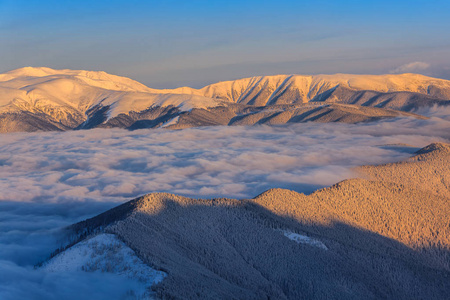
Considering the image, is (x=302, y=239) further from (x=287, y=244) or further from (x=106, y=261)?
(x=106, y=261)

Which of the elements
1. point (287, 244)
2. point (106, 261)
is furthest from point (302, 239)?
point (106, 261)

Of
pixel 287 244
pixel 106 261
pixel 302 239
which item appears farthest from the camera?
pixel 302 239

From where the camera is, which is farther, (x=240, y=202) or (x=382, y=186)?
(x=382, y=186)

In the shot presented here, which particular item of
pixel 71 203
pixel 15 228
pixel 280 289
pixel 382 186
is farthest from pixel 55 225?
pixel 382 186

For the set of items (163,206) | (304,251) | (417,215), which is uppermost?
(163,206)

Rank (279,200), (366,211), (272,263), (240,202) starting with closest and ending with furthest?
(272,263) → (240,202) → (279,200) → (366,211)

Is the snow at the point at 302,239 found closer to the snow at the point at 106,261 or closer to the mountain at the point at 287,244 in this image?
the mountain at the point at 287,244

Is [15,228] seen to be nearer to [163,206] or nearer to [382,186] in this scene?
[163,206]

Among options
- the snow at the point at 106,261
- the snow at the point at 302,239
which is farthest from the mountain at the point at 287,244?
the snow at the point at 106,261
